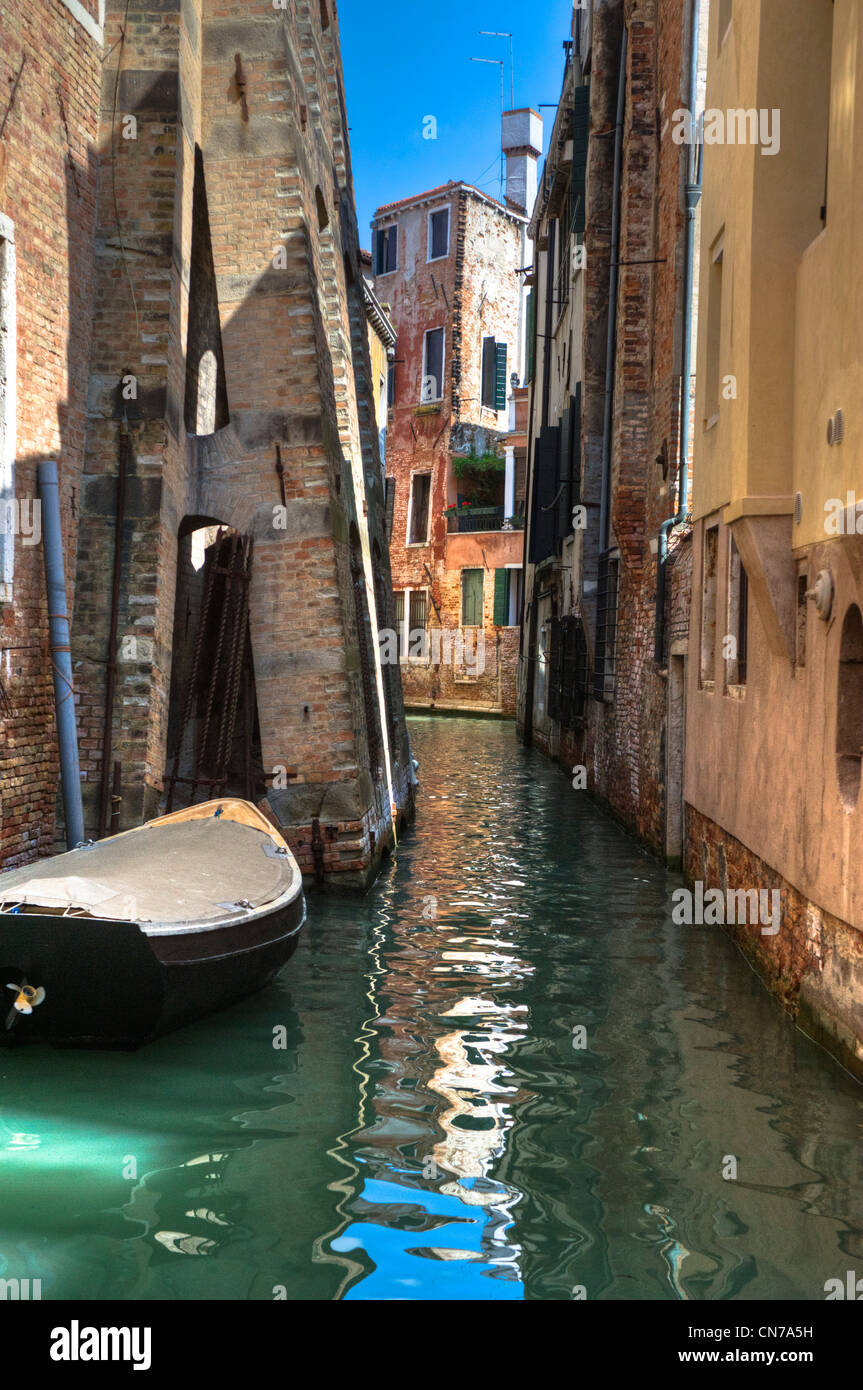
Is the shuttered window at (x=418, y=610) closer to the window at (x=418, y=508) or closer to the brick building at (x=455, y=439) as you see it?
the brick building at (x=455, y=439)

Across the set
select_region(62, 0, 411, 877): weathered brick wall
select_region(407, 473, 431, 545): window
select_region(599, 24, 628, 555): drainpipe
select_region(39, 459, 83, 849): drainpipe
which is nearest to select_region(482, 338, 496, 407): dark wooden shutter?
select_region(407, 473, 431, 545): window

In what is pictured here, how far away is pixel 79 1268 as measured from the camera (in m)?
3.69

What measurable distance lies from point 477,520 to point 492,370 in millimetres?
4788

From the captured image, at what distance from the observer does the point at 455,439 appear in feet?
115

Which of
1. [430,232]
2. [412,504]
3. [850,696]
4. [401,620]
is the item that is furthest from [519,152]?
[850,696]

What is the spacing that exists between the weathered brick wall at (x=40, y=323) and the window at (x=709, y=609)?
450 cm

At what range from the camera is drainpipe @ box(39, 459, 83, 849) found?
25.0 feet

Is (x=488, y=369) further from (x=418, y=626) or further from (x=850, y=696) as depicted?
(x=850, y=696)

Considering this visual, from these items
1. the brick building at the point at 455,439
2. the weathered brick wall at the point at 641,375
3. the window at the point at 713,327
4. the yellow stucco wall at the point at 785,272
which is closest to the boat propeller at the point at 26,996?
the yellow stucco wall at the point at 785,272

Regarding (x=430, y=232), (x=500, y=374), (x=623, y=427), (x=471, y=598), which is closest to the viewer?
(x=623, y=427)

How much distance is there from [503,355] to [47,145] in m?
29.0

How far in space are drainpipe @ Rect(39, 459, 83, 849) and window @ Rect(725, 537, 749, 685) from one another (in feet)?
13.9

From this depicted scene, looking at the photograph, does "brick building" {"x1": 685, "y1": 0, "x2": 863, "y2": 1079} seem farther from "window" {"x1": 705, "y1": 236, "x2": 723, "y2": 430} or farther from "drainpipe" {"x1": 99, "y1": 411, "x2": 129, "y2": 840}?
"drainpipe" {"x1": 99, "y1": 411, "x2": 129, "y2": 840}
